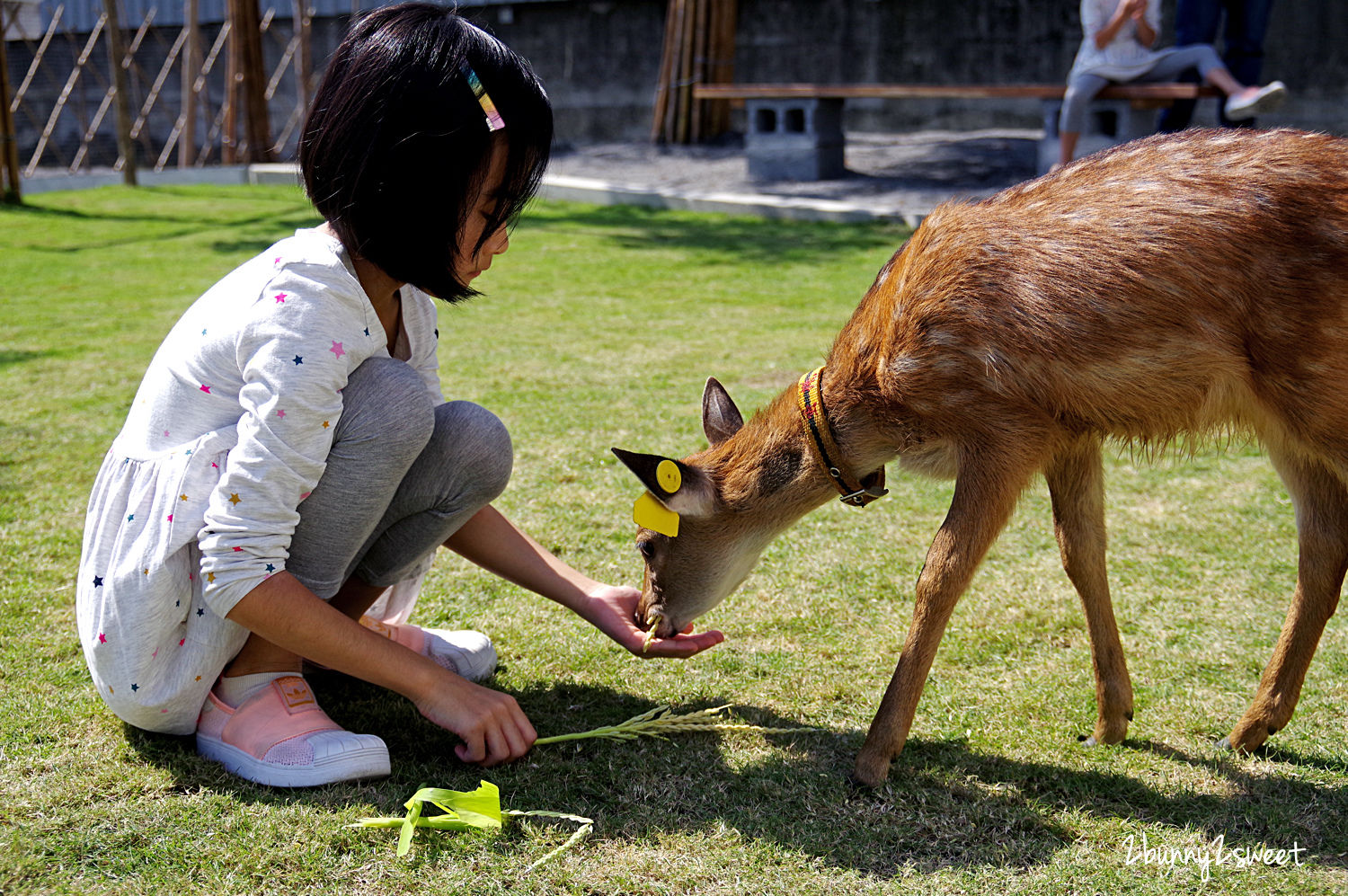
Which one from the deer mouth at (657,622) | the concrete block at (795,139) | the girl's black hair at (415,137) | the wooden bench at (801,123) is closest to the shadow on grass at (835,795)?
the deer mouth at (657,622)

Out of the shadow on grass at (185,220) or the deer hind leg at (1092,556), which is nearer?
the deer hind leg at (1092,556)

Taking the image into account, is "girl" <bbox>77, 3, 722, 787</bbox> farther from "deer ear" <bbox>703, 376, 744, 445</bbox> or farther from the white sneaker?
the white sneaker

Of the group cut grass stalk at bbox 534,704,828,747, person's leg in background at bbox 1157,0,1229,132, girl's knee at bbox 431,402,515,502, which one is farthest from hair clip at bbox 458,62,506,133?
person's leg in background at bbox 1157,0,1229,132

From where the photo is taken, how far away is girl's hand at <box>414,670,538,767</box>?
2.76 meters

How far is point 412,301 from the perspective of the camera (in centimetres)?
312

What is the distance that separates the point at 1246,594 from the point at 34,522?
4.13 metres

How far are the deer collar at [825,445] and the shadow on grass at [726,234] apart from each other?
645 cm

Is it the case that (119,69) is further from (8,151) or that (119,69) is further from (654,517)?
(654,517)

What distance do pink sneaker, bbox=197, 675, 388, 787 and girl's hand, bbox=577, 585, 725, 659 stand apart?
72cm

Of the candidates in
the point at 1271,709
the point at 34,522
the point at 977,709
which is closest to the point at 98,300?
the point at 34,522

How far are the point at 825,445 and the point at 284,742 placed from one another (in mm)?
1481

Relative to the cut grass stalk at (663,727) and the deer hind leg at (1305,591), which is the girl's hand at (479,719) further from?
the deer hind leg at (1305,591)

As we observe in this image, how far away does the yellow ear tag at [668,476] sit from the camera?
3.10 metres

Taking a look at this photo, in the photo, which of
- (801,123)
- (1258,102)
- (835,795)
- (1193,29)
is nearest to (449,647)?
(835,795)
